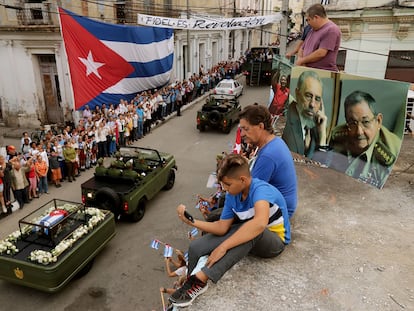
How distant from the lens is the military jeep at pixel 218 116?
1800cm

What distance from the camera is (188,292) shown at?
3400mm

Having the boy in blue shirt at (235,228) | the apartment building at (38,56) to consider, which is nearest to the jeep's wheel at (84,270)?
the boy in blue shirt at (235,228)

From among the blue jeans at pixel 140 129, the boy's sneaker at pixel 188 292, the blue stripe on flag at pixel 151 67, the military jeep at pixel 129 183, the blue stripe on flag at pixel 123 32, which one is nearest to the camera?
the boy's sneaker at pixel 188 292

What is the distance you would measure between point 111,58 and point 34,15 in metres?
6.26

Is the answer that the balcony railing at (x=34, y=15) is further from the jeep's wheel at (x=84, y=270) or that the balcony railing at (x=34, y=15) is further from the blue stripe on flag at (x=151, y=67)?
the jeep's wheel at (x=84, y=270)

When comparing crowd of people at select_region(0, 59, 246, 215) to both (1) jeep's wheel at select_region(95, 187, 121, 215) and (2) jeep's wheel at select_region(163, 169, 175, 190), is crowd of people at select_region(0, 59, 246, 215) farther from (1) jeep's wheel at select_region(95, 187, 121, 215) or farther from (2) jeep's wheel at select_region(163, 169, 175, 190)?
(2) jeep's wheel at select_region(163, 169, 175, 190)

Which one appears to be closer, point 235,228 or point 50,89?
point 235,228

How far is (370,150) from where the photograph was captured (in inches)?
212

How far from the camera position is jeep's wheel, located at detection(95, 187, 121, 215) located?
954 cm

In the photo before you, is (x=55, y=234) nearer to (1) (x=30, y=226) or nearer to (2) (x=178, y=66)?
(1) (x=30, y=226)

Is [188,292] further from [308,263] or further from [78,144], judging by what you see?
[78,144]

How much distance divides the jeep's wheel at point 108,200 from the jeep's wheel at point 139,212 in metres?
0.59

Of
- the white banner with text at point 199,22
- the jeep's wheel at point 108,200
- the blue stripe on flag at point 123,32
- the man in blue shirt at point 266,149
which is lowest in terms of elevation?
the jeep's wheel at point 108,200

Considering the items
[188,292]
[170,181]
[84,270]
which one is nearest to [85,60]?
[170,181]
